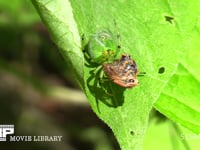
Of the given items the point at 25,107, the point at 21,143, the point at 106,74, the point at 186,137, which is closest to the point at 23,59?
the point at 25,107

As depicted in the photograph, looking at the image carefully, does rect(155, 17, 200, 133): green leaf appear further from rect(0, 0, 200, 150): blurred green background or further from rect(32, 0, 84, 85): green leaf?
rect(0, 0, 200, 150): blurred green background

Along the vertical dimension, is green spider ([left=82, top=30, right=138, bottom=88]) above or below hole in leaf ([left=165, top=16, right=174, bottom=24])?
below

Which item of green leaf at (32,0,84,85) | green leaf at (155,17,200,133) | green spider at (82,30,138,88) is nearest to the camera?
green leaf at (32,0,84,85)

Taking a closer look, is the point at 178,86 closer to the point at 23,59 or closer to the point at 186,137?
the point at 186,137

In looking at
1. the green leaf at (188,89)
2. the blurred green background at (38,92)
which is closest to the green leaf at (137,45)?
the green leaf at (188,89)

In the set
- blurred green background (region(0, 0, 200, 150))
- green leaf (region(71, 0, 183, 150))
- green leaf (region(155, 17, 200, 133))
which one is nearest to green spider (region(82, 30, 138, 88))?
green leaf (region(71, 0, 183, 150))

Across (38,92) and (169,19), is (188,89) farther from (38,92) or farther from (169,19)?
(38,92)
